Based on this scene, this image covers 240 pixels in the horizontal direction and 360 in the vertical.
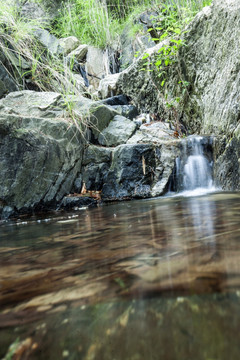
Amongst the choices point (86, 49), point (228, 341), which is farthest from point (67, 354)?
point (86, 49)

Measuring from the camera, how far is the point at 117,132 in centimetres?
516

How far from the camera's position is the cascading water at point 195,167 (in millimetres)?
3945

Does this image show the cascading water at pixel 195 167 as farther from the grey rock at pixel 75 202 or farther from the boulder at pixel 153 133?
the grey rock at pixel 75 202

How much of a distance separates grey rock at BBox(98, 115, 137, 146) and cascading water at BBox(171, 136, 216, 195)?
1.47 metres

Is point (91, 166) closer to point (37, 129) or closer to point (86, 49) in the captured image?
point (37, 129)

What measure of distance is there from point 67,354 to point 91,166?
4.04 metres

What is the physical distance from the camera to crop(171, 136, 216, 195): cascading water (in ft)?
12.9

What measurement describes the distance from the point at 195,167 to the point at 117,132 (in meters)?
1.93

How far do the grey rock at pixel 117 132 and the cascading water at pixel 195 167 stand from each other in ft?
4.81

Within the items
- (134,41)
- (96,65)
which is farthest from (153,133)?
(96,65)

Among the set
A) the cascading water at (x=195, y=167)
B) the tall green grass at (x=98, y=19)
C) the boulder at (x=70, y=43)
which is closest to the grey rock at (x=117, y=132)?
the cascading water at (x=195, y=167)

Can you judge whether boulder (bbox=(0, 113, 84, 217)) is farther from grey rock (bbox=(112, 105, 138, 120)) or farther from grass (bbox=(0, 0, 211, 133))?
grey rock (bbox=(112, 105, 138, 120))

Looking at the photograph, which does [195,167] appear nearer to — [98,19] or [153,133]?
[153,133]

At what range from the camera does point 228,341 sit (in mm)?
337
